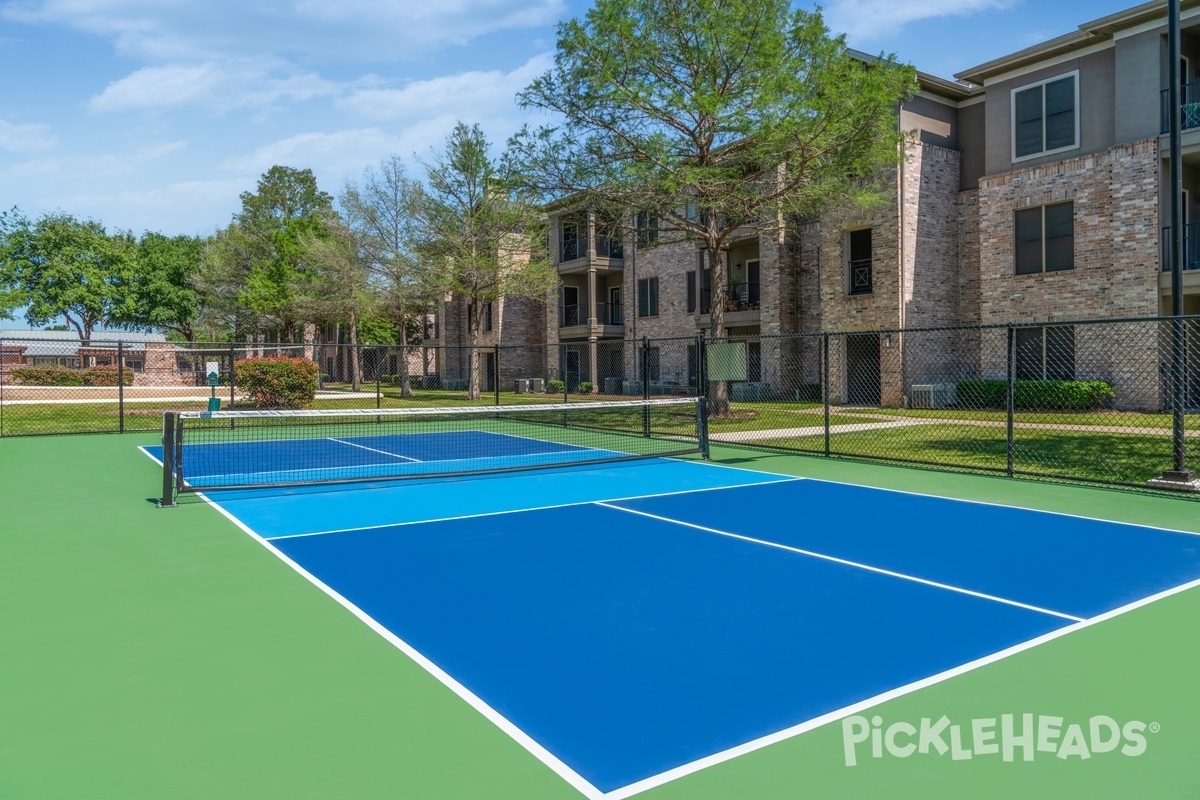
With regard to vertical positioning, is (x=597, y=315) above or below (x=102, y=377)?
above

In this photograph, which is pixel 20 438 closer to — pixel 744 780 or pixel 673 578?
pixel 673 578

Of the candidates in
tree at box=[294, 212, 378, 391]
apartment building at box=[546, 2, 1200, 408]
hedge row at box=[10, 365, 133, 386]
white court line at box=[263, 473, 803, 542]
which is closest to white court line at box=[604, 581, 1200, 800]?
white court line at box=[263, 473, 803, 542]

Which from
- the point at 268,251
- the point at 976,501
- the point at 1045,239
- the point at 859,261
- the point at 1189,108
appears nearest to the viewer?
the point at 976,501

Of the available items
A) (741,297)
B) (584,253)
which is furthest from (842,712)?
(584,253)

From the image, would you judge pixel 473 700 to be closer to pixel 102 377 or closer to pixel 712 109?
pixel 712 109

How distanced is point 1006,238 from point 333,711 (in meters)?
26.9

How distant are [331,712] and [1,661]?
238 centimetres

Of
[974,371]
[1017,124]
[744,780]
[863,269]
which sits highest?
[1017,124]

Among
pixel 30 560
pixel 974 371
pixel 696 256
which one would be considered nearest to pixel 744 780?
pixel 30 560

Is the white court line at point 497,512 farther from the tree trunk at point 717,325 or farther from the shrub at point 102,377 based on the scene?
the shrub at point 102,377

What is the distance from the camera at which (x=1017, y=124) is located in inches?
1024

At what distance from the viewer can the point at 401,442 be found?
18609 mm

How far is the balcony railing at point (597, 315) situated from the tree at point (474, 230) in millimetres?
6016

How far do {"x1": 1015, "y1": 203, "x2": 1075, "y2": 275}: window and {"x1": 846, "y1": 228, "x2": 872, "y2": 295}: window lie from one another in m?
4.70
